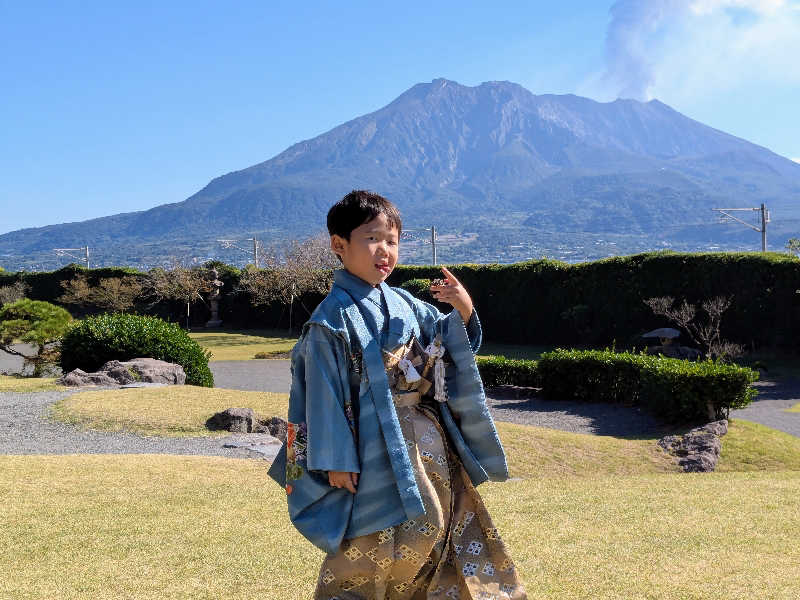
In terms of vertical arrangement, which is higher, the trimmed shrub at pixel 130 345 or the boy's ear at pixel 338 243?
the boy's ear at pixel 338 243

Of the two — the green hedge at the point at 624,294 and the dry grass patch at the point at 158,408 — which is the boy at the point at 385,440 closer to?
the dry grass patch at the point at 158,408

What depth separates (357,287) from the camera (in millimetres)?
3064

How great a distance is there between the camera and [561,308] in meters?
23.5

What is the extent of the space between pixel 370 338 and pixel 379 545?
73cm

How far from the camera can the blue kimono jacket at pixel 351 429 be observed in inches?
110

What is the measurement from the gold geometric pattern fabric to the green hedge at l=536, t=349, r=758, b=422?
8.97m

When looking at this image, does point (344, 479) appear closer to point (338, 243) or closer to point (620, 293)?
point (338, 243)

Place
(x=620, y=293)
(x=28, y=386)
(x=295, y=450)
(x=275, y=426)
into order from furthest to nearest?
(x=620, y=293) → (x=28, y=386) → (x=275, y=426) → (x=295, y=450)

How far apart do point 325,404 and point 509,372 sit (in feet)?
42.8

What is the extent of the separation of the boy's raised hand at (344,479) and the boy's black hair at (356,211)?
86cm

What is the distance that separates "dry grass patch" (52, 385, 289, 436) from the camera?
9820 millimetres

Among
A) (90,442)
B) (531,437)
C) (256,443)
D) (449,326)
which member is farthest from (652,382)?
(449,326)

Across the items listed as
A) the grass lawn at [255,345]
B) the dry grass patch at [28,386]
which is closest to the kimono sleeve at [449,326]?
the dry grass patch at [28,386]

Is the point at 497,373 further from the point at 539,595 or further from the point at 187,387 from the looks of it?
the point at 539,595
